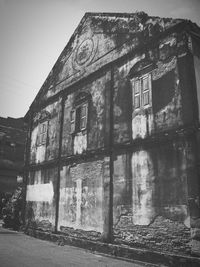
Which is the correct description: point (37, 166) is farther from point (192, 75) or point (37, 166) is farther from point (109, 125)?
point (192, 75)

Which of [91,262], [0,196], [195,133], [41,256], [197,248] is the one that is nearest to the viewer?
[197,248]

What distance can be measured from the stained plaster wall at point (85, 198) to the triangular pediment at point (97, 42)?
402 cm

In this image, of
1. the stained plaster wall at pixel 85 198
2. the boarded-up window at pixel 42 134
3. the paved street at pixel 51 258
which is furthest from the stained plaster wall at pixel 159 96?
the boarded-up window at pixel 42 134

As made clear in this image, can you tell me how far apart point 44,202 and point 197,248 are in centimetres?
740

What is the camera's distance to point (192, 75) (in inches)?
272

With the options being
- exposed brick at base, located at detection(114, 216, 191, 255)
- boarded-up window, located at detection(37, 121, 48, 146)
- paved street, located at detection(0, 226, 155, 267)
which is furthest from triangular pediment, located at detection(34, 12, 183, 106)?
paved street, located at detection(0, 226, 155, 267)

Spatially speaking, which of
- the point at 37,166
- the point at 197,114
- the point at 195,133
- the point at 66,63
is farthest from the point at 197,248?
the point at 66,63

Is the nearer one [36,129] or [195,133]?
[195,133]

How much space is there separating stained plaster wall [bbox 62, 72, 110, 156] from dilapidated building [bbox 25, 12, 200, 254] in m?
0.04

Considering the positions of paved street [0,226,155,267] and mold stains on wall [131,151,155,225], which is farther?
mold stains on wall [131,151,155,225]

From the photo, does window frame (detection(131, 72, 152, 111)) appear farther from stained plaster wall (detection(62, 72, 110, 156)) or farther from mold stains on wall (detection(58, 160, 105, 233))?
mold stains on wall (detection(58, 160, 105, 233))

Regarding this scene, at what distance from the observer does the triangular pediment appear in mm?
8641

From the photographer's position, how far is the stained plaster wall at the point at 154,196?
627cm

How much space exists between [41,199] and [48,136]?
2.95m
